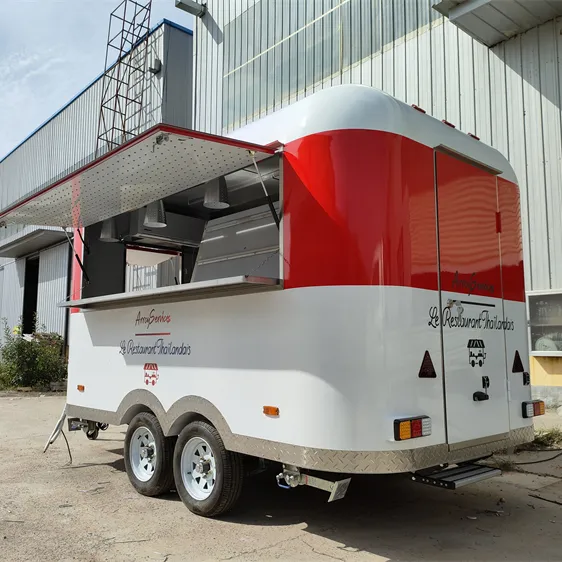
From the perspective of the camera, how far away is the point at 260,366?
4.61 meters

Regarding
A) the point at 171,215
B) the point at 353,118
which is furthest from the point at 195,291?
the point at 171,215

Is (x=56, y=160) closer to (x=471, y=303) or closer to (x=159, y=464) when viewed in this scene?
(x=159, y=464)

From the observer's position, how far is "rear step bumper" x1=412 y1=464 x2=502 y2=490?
4410 millimetres

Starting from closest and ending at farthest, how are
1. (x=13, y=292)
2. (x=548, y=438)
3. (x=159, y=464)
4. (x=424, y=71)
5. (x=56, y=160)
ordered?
1. (x=159, y=464)
2. (x=548, y=438)
3. (x=424, y=71)
4. (x=56, y=160)
5. (x=13, y=292)

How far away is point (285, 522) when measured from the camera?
497 centimetres

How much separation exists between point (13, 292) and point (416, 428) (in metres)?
25.2

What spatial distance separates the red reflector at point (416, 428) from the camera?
422 cm

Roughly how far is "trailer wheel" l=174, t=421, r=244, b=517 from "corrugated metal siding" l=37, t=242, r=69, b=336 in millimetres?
16301

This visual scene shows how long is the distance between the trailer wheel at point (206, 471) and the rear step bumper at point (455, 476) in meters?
1.48

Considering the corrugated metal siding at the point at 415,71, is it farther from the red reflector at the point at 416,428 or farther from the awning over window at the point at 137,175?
the awning over window at the point at 137,175

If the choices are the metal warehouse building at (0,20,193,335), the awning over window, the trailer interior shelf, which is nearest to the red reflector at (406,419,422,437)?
the trailer interior shelf

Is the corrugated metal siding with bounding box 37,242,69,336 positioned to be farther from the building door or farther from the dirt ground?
the dirt ground

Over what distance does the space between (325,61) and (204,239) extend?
7065 mm

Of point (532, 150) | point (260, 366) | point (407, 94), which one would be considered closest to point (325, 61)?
point (407, 94)
